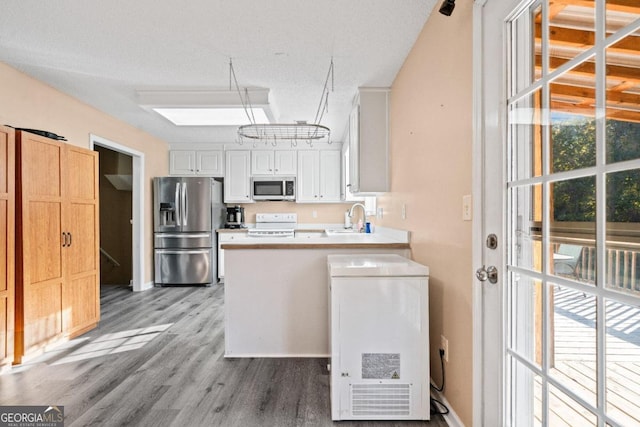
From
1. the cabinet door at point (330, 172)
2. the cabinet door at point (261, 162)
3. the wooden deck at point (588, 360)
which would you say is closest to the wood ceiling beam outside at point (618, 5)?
the wooden deck at point (588, 360)

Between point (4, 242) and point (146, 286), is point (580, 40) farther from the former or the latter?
point (146, 286)

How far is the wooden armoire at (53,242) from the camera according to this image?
245 cm

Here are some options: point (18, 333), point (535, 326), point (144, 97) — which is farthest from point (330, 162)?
point (535, 326)

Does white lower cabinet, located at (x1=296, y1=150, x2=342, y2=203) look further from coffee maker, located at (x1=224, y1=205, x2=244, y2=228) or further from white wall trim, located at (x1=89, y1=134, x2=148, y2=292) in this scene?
white wall trim, located at (x1=89, y1=134, x2=148, y2=292)

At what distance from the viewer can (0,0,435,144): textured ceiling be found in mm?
1985

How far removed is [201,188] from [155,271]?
1440 millimetres

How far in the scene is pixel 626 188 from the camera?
0.80m

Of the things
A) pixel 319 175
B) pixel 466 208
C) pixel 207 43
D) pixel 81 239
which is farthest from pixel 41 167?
pixel 319 175

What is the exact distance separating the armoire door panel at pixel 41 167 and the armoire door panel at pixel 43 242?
0.37ft

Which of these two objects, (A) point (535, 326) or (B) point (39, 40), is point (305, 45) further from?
(A) point (535, 326)

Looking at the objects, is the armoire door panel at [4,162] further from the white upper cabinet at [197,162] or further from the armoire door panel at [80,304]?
the white upper cabinet at [197,162]

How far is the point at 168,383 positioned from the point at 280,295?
2.99 ft

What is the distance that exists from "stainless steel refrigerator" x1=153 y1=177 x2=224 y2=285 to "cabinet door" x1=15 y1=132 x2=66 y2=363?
7.18ft

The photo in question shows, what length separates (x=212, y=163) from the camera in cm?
555
